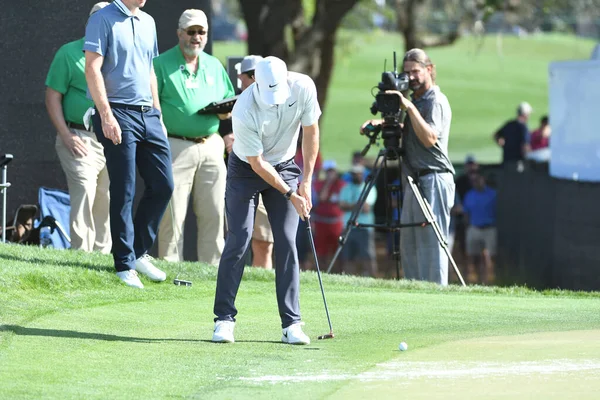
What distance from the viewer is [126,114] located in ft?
28.5

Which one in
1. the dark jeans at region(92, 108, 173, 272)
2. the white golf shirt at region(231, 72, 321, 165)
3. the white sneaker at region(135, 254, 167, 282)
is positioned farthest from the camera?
the white sneaker at region(135, 254, 167, 282)

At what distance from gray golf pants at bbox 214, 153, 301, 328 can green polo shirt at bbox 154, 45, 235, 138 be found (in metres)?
3.10

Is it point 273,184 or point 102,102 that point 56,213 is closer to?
point 102,102

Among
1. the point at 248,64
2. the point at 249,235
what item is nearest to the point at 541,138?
the point at 248,64

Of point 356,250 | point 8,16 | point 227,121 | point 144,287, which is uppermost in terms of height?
point 8,16

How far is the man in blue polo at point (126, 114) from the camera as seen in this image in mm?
8477

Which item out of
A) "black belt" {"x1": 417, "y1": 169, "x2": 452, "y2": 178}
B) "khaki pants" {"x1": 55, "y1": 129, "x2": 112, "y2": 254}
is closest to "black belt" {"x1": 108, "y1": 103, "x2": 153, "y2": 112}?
"khaki pants" {"x1": 55, "y1": 129, "x2": 112, "y2": 254}

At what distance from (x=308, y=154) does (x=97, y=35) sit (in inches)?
79.2

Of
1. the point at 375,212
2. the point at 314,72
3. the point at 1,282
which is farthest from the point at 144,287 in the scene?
the point at 314,72

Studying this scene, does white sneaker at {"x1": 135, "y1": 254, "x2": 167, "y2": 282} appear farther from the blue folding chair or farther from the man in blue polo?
the blue folding chair

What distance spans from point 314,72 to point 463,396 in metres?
18.0

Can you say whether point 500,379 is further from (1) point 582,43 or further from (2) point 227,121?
(1) point 582,43

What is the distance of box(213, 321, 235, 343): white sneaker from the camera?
723cm

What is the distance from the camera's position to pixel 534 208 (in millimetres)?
17141
